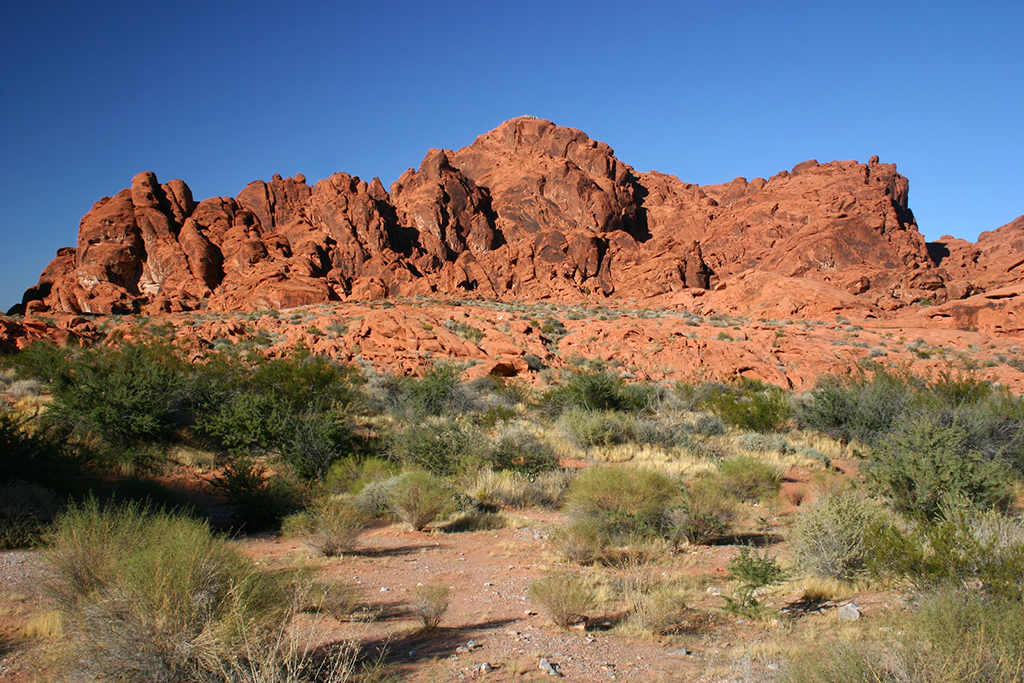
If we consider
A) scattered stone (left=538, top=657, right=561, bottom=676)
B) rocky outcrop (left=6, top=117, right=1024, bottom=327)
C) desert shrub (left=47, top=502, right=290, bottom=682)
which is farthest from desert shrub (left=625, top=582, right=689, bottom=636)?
rocky outcrop (left=6, top=117, right=1024, bottom=327)

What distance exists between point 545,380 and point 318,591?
15.0 metres

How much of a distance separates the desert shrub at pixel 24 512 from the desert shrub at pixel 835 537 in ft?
27.8

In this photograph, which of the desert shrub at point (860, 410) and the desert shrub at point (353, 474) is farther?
the desert shrub at point (860, 410)

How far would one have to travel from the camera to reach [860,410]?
46.5ft

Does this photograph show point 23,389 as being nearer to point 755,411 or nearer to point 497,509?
point 497,509

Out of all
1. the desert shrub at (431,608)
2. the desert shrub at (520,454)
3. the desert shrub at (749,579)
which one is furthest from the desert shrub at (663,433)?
the desert shrub at (431,608)

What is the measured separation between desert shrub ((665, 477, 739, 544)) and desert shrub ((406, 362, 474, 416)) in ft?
27.1

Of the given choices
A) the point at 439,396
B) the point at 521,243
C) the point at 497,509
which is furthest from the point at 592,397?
the point at 521,243

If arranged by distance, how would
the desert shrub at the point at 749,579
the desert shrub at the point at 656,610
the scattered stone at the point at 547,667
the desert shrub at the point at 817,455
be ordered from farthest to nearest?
the desert shrub at the point at 817,455 < the desert shrub at the point at 749,579 < the desert shrub at the point at 656,610 < the scattered stone at the point at 547,667

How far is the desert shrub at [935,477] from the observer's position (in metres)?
6.95

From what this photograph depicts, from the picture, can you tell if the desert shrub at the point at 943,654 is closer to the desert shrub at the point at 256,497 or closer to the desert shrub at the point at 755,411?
the desert shrub at the point at 256,497

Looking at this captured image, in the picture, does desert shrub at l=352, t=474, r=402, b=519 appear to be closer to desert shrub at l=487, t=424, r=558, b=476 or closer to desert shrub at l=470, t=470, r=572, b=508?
desert shrub at l=470, t=470, r=572, b=508

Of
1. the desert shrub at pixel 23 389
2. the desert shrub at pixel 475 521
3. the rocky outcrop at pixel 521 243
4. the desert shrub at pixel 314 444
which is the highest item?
the rocky outcrop at pixel 521 243

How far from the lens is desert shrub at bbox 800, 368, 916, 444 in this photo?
44.9ft
